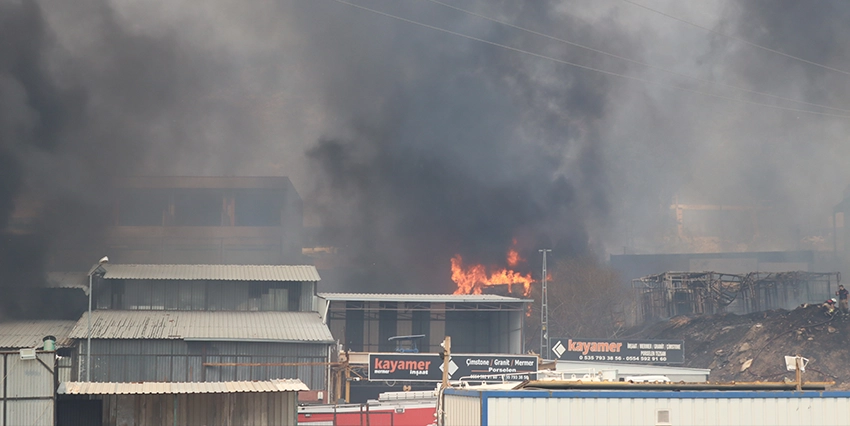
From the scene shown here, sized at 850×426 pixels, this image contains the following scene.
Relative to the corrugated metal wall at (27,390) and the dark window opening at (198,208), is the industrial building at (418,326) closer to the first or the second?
the dark window opening at (198,208)

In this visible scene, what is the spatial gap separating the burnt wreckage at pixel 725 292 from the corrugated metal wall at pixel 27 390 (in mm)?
59917

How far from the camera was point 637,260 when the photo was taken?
10262 cm

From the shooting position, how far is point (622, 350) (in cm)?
5841

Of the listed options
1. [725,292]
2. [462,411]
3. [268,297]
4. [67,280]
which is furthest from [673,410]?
[725,292]

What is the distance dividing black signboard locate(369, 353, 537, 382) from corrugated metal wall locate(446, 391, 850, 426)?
24.4 meters

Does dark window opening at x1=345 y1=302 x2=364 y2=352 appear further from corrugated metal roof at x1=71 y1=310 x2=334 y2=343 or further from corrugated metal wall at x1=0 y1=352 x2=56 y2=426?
corrugated metal wall at x1=0 y1=352 x2=56 y2=426

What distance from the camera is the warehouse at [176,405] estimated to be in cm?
2762

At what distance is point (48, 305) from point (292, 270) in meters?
14.6

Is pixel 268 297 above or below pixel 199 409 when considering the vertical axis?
above

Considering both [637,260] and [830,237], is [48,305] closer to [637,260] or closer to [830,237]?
[637,260]

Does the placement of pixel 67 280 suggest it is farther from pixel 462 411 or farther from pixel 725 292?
pixel 725 292

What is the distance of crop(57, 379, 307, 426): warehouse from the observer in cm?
2762

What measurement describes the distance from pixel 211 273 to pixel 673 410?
37002 mm

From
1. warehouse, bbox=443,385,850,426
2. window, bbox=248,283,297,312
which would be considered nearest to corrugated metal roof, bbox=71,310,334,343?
window, bbox=248,283,297,312
